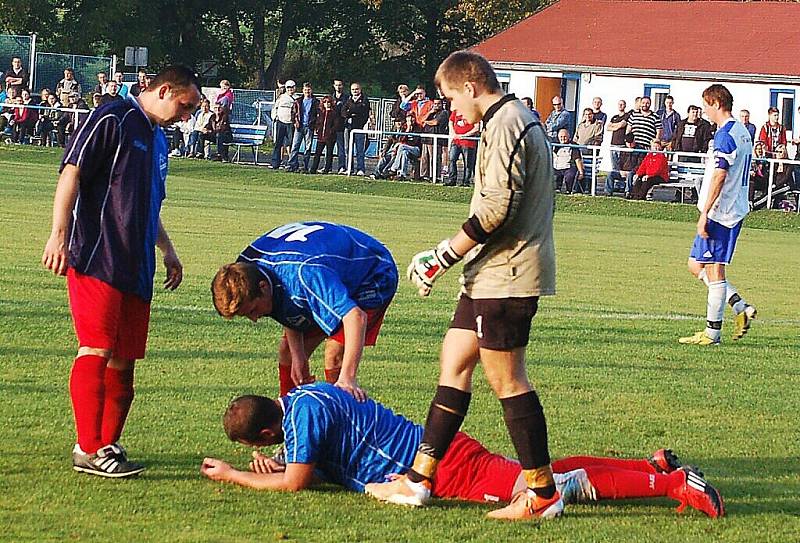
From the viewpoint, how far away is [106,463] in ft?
20.9

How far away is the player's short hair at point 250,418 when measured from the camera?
6.23 metres

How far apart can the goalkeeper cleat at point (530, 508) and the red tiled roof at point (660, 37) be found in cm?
4066

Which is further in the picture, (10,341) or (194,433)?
(10,341)

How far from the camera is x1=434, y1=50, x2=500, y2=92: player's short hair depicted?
5777mm

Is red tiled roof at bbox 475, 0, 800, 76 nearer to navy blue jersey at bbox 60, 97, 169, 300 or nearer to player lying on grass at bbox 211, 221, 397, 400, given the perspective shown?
player lying on grass at bbox 211, 221, 397, 400

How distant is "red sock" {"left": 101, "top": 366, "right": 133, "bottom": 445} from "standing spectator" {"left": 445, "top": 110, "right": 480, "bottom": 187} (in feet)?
73.0

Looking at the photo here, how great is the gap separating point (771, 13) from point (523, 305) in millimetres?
47299

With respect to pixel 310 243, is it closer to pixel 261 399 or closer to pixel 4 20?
pixel 261 399

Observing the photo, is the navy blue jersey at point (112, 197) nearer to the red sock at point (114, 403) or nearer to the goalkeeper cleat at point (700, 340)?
the red sock at point (114, 403)

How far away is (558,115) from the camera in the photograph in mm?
31531

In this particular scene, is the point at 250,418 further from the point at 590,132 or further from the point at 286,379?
the point at 590,132

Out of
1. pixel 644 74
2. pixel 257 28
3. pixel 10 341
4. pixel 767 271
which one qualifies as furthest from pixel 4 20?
pixel 10 341

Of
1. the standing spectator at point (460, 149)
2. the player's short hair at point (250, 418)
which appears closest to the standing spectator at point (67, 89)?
the standing spectator at point (460, 149)

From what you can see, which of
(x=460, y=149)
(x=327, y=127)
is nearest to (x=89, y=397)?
(x=460, y=149)
